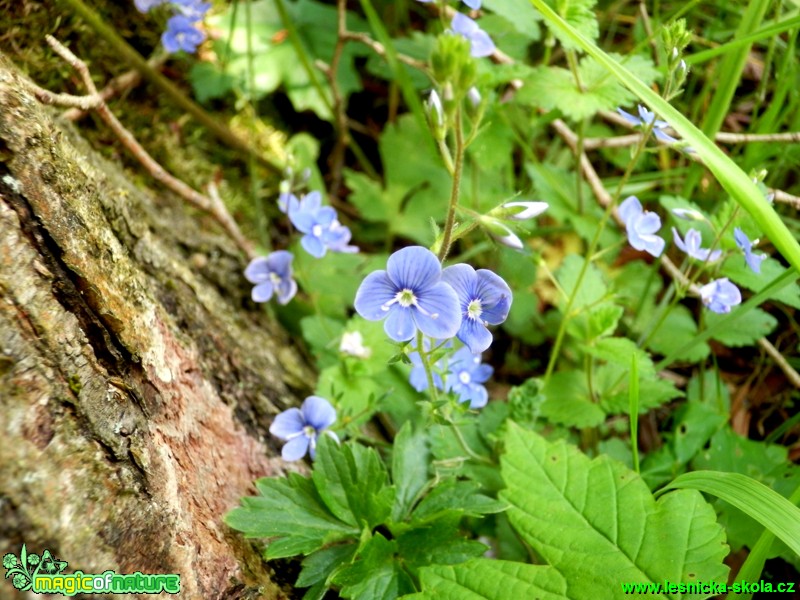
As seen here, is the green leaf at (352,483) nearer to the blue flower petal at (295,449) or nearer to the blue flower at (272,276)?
the blue flower petal at (295,449)

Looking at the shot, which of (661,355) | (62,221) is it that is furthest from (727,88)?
(62,221)

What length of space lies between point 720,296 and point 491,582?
1.32 metres

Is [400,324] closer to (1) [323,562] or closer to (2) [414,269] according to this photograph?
(2) [414,269]

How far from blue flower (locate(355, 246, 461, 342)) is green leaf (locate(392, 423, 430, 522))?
1.81 ft

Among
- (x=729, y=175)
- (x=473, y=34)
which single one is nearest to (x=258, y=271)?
(x=473, y=34)

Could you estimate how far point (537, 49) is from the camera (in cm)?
386

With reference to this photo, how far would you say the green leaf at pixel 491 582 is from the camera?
1.69m

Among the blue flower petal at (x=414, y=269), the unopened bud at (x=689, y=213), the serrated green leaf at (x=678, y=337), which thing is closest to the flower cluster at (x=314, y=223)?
the blue flower petal at (x=414, y=269)

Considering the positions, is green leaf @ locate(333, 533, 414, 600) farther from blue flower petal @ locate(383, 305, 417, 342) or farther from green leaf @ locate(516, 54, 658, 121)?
green leaf @ locate(516, 54, 658, 121)

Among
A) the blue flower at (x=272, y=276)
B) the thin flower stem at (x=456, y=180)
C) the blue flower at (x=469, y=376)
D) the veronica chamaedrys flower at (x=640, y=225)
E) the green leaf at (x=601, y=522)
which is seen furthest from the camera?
the blue flower at (x=272, y=276)

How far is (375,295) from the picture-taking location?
1721 mm

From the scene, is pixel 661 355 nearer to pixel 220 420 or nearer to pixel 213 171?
pixel 220 420

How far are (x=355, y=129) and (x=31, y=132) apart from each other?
2.48 metres

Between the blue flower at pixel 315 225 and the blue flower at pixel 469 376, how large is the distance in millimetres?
649
